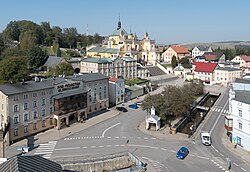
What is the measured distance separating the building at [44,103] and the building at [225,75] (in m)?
36.0

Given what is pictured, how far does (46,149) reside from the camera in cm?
→ 2658

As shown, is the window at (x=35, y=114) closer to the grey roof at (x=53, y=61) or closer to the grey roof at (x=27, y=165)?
the grey roof at (x=27, y=165)

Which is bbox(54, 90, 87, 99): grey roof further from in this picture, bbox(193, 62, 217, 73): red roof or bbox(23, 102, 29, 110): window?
bbox(193, 62, 217, 73): red roof

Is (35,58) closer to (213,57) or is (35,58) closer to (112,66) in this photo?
(112,66)

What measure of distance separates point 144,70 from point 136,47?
14.6 metres

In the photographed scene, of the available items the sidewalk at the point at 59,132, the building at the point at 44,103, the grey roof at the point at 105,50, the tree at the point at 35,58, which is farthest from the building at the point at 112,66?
the sidewalk at the point at 59,132

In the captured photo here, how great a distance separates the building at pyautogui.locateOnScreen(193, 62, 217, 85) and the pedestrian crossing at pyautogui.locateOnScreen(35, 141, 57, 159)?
156 ft

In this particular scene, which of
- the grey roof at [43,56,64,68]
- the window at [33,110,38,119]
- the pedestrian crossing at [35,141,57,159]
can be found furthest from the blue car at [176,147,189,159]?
the grey roof at [43,56,64,68]

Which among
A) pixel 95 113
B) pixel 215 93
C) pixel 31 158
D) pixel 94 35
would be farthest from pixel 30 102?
pixel 94 35

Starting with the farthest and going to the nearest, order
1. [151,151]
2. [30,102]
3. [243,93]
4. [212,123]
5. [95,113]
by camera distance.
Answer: [95,113]
[212,123]
[30,102]
[243,93]
[151,151]

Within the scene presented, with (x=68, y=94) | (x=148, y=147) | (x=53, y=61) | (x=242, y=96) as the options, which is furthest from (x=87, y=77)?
(x=53, y=61)

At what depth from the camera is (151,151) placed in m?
26.1

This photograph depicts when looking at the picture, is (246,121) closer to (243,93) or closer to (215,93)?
(243,93)

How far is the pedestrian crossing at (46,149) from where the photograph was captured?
25.3m
